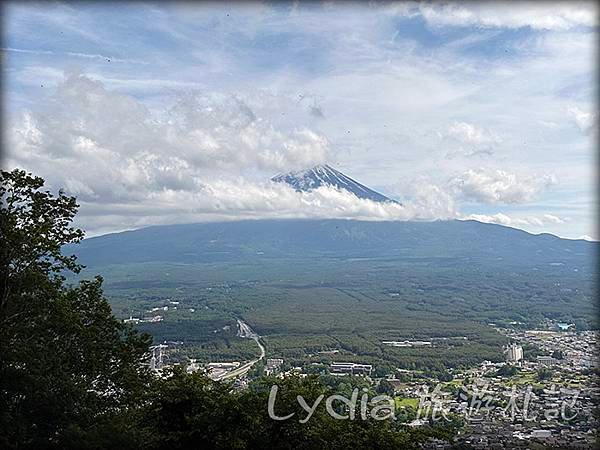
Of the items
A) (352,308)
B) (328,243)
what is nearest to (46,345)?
(352,308)

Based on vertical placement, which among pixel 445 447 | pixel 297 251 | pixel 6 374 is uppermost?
pixel 6 374

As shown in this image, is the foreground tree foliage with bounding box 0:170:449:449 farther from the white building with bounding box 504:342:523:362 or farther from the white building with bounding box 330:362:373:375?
the white building with bounding box 504:342:523:362

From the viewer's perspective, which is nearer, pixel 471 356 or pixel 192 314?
pixel 471 356

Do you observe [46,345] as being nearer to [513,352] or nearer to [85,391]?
[85,391]

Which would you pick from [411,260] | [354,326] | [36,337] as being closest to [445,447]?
[36,337]

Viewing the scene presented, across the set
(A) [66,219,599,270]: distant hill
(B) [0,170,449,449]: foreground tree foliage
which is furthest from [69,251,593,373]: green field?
(A) [66,219,599,270]: distant hill

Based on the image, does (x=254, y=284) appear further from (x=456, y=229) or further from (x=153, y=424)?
(x=456, y=229)

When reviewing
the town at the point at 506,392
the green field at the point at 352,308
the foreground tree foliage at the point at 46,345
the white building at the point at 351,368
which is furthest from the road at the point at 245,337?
the foreground tree foliage at the point at 46,345

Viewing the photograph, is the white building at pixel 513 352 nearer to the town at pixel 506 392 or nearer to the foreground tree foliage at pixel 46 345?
the town at pixel 506 392
